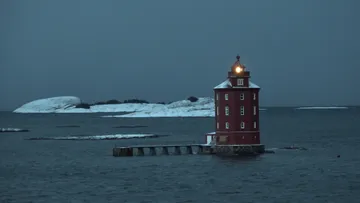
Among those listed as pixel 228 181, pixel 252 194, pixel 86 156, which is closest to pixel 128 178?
pixel 228 181

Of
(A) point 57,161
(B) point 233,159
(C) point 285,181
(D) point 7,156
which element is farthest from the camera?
(D) point 7,156

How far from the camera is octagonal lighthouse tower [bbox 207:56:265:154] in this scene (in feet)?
241

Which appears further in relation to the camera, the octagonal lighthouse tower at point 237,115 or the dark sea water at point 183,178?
the octagonal lighthouse tower at point 237,115

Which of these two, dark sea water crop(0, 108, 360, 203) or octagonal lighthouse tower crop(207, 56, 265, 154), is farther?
octagonal lighthouse tower crop(207, 56, 265, 154)

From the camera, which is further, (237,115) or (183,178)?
(237,115)

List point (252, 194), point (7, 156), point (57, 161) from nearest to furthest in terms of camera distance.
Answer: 1. point (252, 194)
2. point (57, 161)
3. point (7, 156)

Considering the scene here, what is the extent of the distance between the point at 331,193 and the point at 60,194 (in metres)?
16.4

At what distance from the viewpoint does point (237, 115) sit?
73500 millimetres

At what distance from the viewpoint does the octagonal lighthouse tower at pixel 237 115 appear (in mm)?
73438

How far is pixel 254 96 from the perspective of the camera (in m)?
74.4

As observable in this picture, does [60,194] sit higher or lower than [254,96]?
lower

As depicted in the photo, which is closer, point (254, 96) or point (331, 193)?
point (331, 193)

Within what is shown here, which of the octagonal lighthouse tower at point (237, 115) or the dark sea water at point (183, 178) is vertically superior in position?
the octagonal lighthouse tower at point (237, 115)

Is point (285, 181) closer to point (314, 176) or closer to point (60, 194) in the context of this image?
point (314, 176)
